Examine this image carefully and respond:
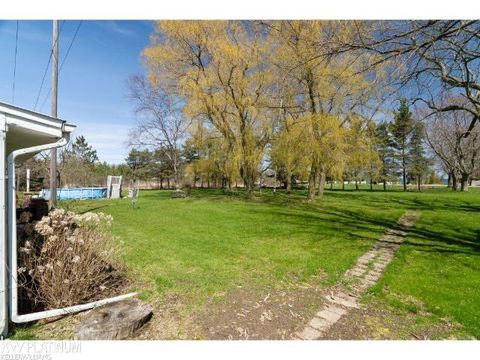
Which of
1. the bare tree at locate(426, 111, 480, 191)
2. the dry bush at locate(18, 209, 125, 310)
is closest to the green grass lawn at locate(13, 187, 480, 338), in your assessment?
the dry bush at locate(18, 209, 125, 310)

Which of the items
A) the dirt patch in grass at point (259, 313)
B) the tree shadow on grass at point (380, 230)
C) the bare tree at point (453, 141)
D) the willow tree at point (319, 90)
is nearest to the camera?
the dirt patch in grass at point (259, 313)

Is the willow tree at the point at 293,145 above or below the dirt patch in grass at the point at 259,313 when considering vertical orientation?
above

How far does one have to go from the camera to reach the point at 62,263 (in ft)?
12.2

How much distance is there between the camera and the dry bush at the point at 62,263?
12.1 ft

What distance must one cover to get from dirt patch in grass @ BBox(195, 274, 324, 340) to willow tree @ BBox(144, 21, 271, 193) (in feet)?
45.4

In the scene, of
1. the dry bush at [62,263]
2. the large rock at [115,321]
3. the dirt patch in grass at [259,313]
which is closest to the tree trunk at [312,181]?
the dirt patch in grass at [259,313]

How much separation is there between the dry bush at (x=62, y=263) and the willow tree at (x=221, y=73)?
14.2 metres

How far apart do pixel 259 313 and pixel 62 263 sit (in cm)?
256

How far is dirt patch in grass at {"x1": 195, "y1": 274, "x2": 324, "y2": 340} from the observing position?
3359 mm

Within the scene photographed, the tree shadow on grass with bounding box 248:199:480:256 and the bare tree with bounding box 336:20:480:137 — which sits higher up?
the bare tree with bounding box 336:20:480:137

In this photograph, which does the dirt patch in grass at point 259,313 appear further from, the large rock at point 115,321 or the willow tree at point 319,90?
the willow tree at point 319,90

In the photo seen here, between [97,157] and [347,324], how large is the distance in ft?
202

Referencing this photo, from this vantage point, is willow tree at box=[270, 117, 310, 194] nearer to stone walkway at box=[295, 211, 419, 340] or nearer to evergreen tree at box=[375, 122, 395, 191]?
stone walkway at box=[295, 211, 419, 340]
